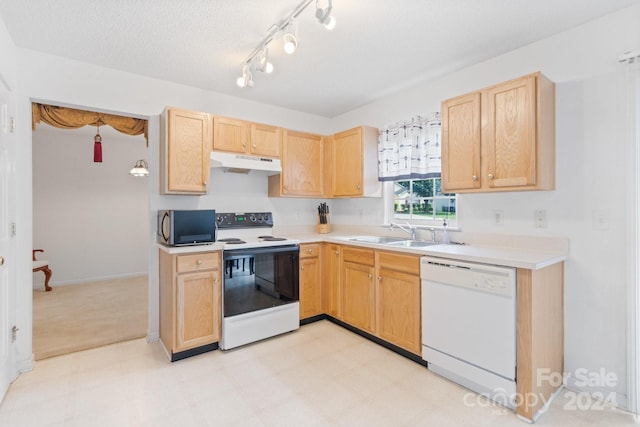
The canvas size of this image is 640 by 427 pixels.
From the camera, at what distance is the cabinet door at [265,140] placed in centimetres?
325

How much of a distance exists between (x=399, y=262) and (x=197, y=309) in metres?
1.72

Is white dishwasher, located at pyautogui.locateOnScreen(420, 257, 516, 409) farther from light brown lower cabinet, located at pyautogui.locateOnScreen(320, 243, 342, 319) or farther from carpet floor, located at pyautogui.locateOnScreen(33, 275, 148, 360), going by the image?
carpet floor, located at pyautogui.locateOnScreen(33, 275, 148, 360)

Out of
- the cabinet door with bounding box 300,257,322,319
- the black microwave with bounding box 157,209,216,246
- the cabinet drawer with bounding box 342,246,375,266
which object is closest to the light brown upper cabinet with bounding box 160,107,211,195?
the black microwave with bounding box 157,209,216,246

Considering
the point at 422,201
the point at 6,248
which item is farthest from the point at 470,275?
the point at 6,248

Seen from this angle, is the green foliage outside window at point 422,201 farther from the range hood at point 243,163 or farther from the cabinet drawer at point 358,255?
the range hood at point 243,163

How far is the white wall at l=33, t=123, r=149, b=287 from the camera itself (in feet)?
A: 16.3

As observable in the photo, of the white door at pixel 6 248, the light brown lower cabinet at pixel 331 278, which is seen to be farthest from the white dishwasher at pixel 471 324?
the white door at pixel 6 248

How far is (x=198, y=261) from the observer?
2607 mm

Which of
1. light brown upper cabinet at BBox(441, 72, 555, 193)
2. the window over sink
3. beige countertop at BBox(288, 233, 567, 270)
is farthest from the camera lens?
the window over sink

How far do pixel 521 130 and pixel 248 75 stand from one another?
2.11m

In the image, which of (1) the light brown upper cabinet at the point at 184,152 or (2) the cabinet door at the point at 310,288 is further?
(2) the cabinet door at the point at 310,288

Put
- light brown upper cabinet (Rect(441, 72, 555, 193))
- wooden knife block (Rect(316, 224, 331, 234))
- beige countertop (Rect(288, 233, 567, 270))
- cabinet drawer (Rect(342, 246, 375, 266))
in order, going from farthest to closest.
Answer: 1. wooden knife block (Rect(316, 224, 331, 234))
2. cabinet drawer (Rect(342, 246, 375, 266))
3. light brown upper cabinet (Rect(441, 72, 555, 193))
4. beige countertop (Rect(288, 233, 567, 270))

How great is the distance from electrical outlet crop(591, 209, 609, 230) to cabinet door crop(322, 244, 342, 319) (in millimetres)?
1990

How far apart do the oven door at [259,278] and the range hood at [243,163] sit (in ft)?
2.75
